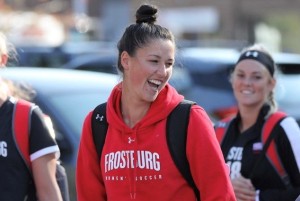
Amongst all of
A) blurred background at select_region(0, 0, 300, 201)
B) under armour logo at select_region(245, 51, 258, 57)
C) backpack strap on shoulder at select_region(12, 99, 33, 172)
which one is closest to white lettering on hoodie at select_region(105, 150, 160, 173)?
backpack strap on shoulder at select_region(12, 99, 33, 172)

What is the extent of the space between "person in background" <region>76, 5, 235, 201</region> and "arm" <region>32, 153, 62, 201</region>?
25 cm

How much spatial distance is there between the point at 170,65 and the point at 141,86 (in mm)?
147

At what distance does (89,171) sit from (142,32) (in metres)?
0.64

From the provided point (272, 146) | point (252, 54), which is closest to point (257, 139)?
point (272, 146)

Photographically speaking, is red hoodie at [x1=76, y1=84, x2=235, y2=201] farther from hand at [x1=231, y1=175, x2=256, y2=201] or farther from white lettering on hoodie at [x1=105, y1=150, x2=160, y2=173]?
hand at [x1=231, y1=175, x2=256, y2=201]

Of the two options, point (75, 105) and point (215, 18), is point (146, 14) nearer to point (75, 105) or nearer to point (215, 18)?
point (75, 105)

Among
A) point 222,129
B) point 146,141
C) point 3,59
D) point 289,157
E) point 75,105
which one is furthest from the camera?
point 75,105

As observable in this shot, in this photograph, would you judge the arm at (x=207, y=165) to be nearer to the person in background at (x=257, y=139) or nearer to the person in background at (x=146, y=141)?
the person in background at (x=146, y=141)

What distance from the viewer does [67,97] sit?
6812 mm

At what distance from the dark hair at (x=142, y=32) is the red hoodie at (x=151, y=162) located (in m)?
0.22

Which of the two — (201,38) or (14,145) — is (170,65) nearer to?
(14,145)

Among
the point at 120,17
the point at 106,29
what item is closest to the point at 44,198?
the point at 120,17

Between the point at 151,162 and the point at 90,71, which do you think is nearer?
the point at 151,162

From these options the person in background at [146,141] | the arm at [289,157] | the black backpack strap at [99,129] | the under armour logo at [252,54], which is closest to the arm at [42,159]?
the person in background at [146,141]
